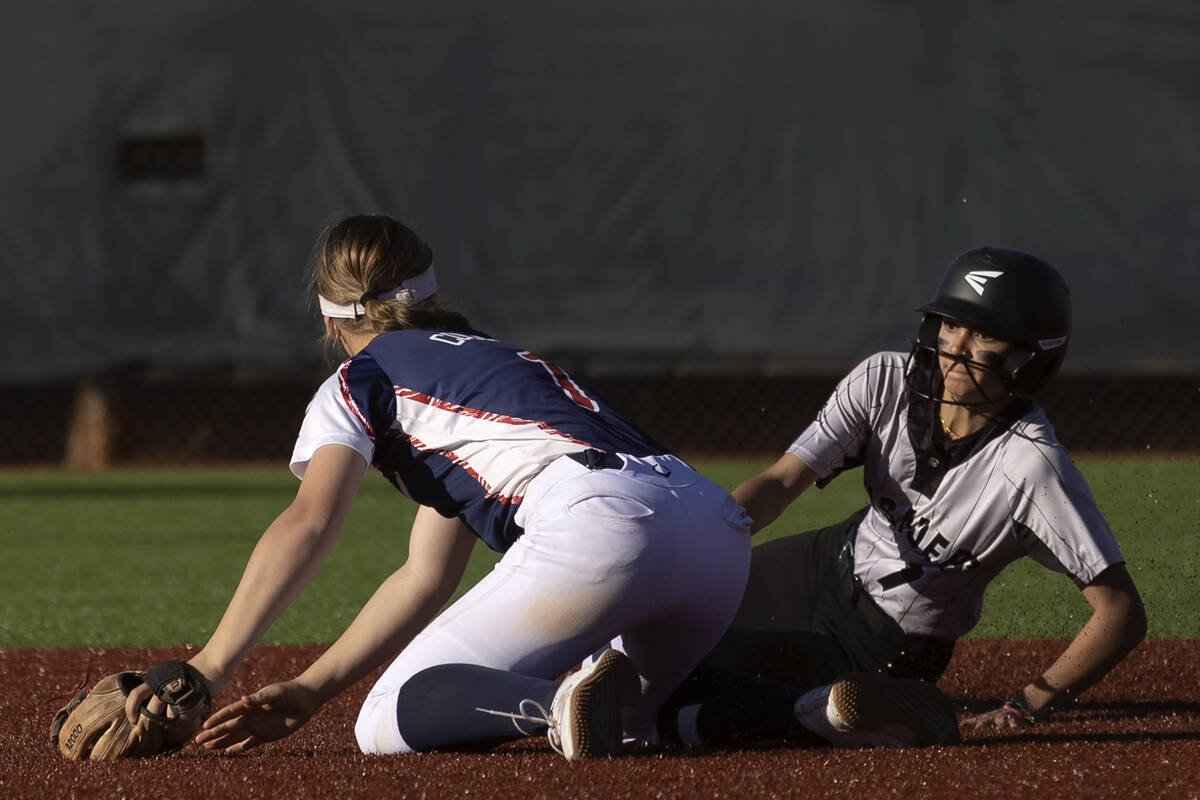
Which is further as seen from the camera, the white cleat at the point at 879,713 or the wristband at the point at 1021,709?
the wristband at the point at 1021,709

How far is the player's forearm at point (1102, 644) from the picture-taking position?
360 cm

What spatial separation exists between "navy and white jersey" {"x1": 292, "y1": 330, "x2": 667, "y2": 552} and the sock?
38 cm

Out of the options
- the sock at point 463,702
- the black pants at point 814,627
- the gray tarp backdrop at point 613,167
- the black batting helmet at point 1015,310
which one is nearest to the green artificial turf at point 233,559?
the black pants at point 814,627

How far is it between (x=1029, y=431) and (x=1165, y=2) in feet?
38.8

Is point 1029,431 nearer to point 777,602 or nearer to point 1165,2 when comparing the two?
point 777,602

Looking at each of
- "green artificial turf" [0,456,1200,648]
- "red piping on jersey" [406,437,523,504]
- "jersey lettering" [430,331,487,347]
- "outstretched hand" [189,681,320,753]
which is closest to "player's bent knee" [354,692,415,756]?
"outstretched hand" [189,681,320,753]

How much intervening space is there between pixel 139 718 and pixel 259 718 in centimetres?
25

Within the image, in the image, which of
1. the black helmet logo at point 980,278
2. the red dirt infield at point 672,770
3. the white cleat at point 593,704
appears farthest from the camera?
the black helmet logo at point 980,278

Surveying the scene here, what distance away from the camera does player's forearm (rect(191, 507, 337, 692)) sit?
Result: 321cm

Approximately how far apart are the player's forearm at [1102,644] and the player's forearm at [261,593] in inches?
69.0

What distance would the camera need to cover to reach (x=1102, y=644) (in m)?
3.61

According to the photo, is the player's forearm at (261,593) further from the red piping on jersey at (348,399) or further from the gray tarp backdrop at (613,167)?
the gray tarp backdrop at (613,167)

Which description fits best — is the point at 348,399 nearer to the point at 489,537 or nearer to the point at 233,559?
the point at 489,537

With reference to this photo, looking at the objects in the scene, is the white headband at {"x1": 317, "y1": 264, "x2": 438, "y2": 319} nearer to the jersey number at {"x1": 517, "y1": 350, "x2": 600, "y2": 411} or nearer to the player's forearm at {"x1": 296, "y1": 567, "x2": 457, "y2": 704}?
the jersey number at {"x1": 517, "y1": 350, "x2": 600, "y2": 411}
